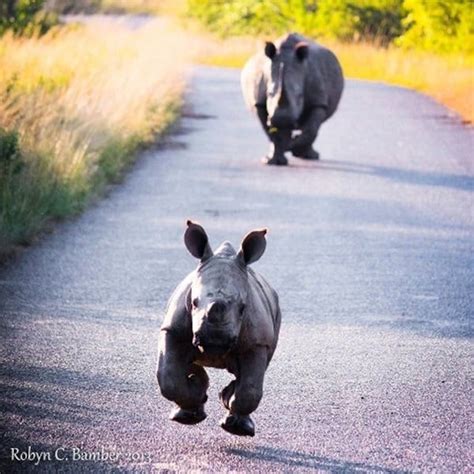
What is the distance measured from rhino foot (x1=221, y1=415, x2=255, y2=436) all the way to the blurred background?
5.76 meters

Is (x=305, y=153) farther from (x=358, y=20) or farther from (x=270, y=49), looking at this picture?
(x=358, y=20)

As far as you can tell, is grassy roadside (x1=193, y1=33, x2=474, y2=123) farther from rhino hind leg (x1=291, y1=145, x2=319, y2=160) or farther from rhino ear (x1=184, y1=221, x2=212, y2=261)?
rhino ear (x1=184, y1=221, x2=212, y2=261)

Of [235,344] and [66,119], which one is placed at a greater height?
[235,344]

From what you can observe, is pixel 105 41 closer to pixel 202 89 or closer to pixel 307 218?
pixel 202 89

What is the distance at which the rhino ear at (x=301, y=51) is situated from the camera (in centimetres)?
1755

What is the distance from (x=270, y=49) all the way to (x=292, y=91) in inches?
22.3

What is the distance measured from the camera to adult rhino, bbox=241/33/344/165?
1755cm

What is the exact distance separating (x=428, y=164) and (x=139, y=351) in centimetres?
1053

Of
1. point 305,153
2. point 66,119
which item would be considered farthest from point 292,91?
point 66,119

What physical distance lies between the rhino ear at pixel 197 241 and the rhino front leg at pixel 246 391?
18.1 inches

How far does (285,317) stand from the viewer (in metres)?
9.66

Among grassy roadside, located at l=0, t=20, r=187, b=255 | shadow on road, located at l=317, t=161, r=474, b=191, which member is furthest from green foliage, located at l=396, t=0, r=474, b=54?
shadow on road, located at l=317, t=161, r=474, b=191

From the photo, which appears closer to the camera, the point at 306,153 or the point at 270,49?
the point at 270,49

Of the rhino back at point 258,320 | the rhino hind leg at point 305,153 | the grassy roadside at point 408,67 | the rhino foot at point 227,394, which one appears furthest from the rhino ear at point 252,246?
the grassy roadside at point 408,67
